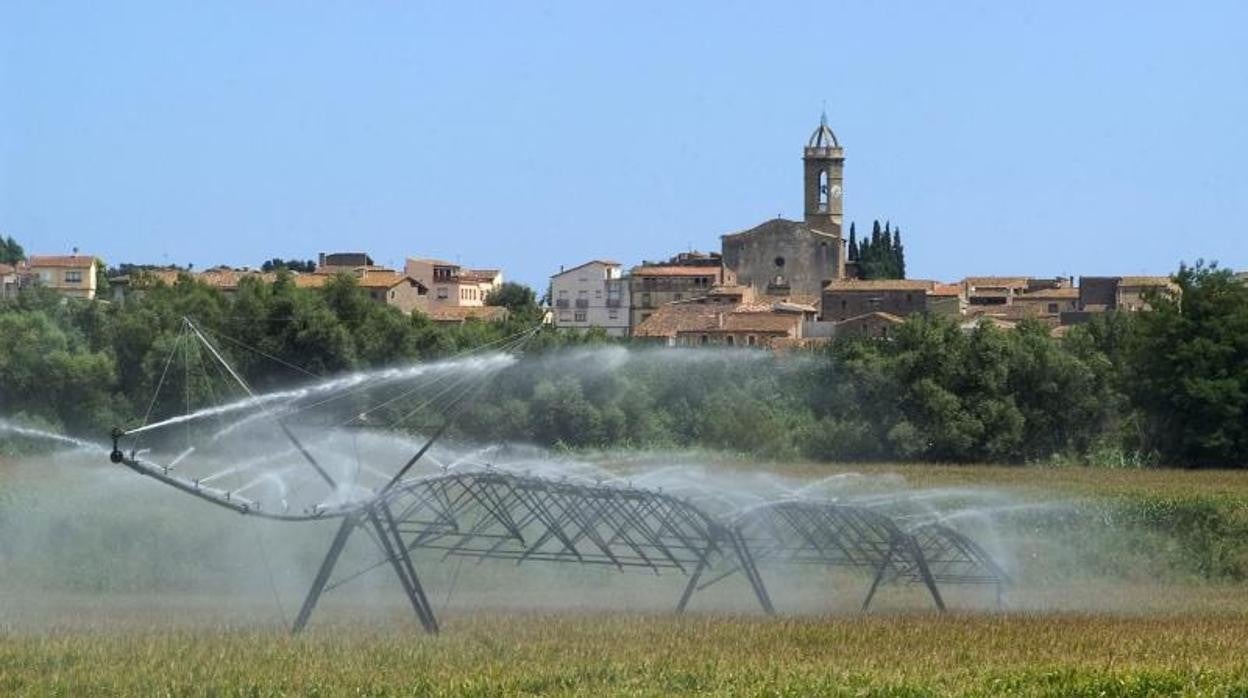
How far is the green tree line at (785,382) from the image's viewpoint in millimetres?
90750

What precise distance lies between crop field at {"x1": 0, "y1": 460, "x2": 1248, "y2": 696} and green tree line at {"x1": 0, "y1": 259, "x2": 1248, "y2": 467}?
40.5ft

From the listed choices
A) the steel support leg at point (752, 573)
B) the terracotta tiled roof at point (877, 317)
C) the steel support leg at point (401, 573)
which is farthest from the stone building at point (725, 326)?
the steel support leg at point (401, 573)

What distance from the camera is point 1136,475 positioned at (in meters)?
83.1

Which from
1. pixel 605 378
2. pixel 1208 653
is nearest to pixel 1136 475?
pixel 605 378

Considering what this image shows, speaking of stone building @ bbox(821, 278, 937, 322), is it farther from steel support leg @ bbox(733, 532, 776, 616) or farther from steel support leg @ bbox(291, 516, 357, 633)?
steel support leg @ bbox(291, 516, 357, 633)

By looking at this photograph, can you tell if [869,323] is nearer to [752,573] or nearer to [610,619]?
[752,573]

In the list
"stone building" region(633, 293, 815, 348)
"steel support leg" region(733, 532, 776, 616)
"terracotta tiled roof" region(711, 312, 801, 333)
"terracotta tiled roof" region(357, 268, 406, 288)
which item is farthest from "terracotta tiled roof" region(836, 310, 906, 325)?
"steel support leg" region(733, 532, 776, 616)

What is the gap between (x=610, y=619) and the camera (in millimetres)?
44562

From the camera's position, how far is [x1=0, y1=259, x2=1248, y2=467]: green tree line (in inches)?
3573

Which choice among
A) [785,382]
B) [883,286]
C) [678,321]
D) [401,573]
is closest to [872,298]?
[883,286]

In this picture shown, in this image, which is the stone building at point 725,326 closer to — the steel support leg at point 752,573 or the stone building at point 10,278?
the stone building at point 10,278

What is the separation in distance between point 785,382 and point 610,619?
2471 inches

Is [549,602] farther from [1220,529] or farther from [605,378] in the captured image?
[605,378]

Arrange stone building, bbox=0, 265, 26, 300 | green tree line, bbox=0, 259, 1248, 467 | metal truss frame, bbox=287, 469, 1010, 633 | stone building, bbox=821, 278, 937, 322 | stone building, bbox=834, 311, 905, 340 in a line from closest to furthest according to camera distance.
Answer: metal truss frame, bbox=287, 469, 1010, 633, green tree line, bbox=0, 259, 1248, 467, stone building, bbox=834, 311, 905, 340, stone building, bbox=0, 265, 26, 300, stone building, bbox=821, 278, 937, 322
